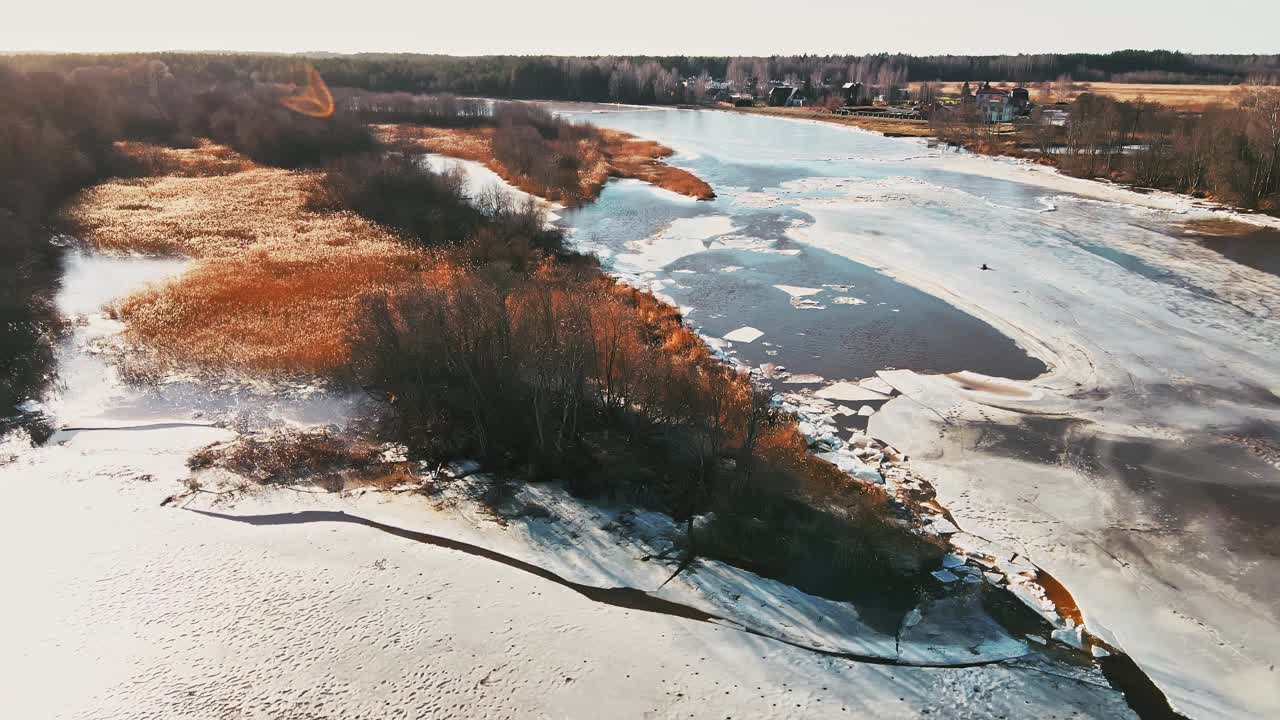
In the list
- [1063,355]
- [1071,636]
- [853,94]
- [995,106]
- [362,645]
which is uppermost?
[853,94]

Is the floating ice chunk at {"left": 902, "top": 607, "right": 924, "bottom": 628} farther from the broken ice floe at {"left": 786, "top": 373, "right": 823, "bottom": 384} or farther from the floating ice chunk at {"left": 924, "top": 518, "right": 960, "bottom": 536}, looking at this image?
the broken ice floe at {"left": 786, "top": 373, "right": 823, "bottom": 384}

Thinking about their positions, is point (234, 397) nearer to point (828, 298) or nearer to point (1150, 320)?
point (828, 298)

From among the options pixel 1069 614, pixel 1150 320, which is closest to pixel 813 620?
pixel 1069 614

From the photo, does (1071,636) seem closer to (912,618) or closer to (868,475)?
(912,618)

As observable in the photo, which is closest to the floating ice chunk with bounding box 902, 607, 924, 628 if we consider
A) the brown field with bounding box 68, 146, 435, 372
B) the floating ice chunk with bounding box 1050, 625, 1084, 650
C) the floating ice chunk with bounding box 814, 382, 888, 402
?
the floating ice chunk with bounding box 1050, 625, 1084, 650

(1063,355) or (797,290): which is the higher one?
(797,290)

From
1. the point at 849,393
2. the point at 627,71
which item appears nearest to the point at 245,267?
the point at 849,393

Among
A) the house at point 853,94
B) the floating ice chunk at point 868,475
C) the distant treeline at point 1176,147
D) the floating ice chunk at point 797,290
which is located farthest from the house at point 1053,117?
the floating ice chunk at point 868,475
